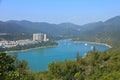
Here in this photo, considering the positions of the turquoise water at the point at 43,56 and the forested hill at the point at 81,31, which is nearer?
the turquoise water at the point at 43,56

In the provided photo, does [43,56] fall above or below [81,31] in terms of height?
below

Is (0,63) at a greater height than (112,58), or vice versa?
(0,63)

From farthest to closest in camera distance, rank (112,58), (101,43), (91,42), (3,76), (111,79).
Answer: (91,42)
(101,43)
(112,58)
(111,79)
(3,76)

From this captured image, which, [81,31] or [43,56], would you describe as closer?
[43,56]

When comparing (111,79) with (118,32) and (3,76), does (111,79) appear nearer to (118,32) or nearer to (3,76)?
(3,76)

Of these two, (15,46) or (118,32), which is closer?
(15,46)

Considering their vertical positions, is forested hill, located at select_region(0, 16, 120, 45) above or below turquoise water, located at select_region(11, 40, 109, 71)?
above

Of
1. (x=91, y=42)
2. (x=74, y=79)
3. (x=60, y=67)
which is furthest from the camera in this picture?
(x=91, y=42)

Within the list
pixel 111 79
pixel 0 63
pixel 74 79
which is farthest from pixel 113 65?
pixel 0 63

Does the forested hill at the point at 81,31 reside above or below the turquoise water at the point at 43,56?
above

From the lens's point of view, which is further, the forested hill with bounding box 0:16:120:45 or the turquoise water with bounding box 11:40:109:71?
the forested hill with bounding box 0:16:120:45
